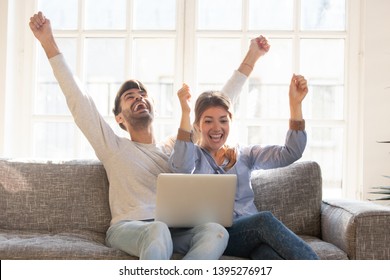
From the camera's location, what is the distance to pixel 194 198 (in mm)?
2271

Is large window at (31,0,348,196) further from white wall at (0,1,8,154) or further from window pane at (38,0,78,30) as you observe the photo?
white wall at (0,1,8,154)

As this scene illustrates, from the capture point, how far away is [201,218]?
2.33 m

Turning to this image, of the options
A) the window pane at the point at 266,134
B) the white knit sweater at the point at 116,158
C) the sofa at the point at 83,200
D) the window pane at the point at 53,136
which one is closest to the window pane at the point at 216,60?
the window pane at the point at 266,134

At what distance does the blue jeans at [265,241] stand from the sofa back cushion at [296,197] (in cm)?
43

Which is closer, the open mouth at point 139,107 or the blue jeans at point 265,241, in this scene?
the blue jeans at point 265,241

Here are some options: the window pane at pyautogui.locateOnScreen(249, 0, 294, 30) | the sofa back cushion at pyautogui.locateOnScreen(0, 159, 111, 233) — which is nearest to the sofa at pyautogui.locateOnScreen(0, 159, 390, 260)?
the sofa back cushion at pyautogui.locateOnScreen(0, 159, 111, 233)

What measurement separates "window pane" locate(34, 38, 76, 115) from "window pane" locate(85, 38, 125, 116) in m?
0.10

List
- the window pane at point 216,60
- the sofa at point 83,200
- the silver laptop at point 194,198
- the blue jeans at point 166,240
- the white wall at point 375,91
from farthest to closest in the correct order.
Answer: the window pane at point 216,60 → the white wall at point 375,91 → the sofa at point 83,200 → the silver laptop at point 194,198 → the blue jeans at point 166,240

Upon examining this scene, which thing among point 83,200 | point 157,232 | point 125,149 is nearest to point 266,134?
point 125,149

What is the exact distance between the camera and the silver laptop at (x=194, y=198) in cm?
226

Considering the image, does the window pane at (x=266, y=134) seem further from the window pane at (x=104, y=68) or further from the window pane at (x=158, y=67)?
the window pane at (x=104, y=68)

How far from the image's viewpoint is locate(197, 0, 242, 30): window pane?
3.71 m

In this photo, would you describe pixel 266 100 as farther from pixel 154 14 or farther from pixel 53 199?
pixel 53 199

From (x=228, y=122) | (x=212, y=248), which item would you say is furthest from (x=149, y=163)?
(x=212, y=248)
